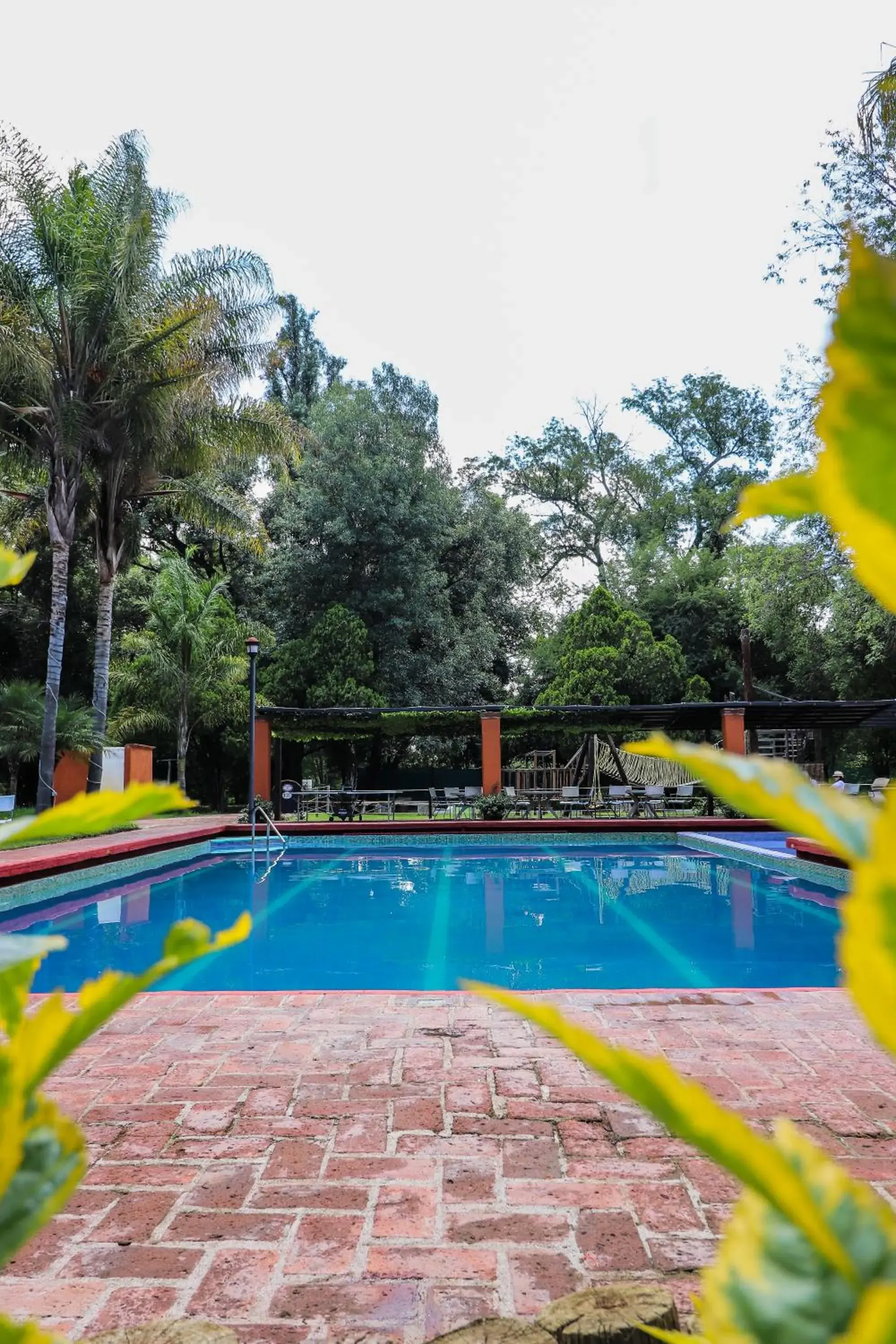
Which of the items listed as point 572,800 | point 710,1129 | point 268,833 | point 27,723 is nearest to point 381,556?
point 572,800

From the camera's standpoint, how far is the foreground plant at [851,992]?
0.29 meters

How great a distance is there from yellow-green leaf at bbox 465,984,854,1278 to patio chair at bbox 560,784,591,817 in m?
17.3

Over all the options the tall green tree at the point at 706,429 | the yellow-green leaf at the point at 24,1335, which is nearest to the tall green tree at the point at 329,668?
the tall green tree at the point at 706,429

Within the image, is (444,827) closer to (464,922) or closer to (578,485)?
(464,922)

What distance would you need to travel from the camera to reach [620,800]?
1755cm

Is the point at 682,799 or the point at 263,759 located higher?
the point at 263,759

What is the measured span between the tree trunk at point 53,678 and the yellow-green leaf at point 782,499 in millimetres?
13931

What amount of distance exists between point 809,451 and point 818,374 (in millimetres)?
2412

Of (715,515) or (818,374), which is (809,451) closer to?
(818,374)

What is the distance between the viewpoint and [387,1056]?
11.4 feet

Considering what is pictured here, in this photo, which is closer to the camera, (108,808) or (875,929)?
(875,929)

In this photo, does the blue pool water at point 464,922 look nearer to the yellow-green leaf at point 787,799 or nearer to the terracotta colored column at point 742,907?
the terracotta colored column at point 742,907

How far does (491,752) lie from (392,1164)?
15.6m

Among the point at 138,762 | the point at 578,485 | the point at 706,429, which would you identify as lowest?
the point at 138,762
